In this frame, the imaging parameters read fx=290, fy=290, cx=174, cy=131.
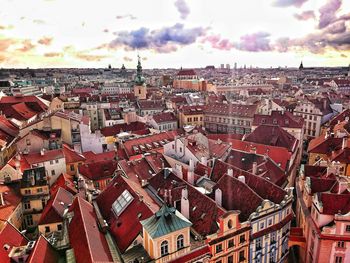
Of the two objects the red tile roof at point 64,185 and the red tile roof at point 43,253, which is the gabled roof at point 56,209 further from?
the red tile roof at point 43,253

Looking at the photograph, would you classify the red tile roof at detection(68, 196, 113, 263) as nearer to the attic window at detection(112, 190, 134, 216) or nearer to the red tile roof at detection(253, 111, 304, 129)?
the attic window at detection(112, 190, 134, 216)

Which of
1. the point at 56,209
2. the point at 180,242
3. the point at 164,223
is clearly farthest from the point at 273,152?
the point at 56,209

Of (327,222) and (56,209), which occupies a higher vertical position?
(56,209)

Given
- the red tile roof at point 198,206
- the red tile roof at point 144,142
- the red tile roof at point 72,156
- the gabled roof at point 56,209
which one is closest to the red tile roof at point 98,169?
the red tile roof at point 72,156

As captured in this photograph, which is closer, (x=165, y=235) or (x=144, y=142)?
(x=165, y=235)

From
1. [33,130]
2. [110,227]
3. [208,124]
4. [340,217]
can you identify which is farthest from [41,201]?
[208,124]

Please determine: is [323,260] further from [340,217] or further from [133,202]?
[133,202]

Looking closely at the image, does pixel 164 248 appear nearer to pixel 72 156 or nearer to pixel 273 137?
pixel 72 156
